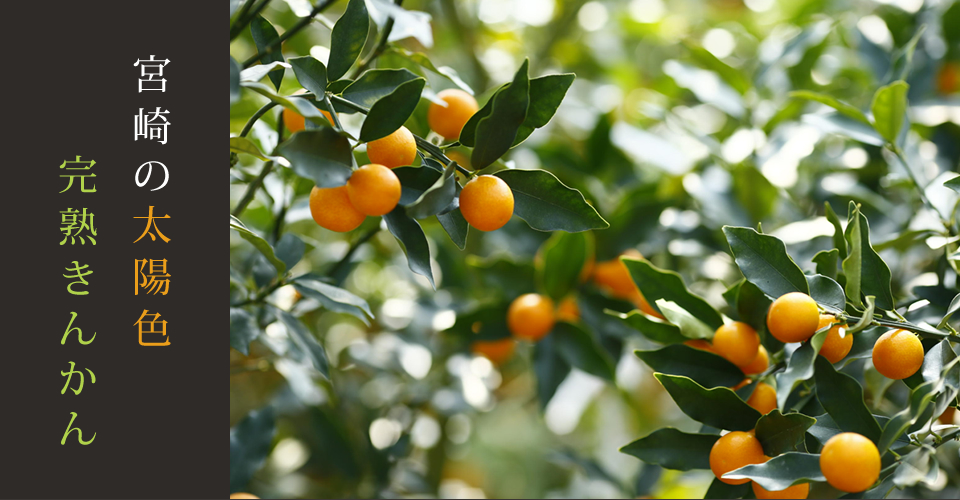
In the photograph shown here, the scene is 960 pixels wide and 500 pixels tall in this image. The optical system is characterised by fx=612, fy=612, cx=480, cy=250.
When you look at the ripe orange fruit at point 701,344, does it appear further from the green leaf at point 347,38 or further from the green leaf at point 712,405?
the green leaf at point 347,38

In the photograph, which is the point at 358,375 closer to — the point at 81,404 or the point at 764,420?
the point at 81,404

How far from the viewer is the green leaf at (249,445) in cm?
71

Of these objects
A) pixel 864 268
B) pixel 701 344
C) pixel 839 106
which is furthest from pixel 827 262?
pixel 839 106

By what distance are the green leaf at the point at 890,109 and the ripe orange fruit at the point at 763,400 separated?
35cm

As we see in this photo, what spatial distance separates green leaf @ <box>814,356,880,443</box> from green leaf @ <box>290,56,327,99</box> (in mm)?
426

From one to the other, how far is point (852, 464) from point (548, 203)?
10.8 inches

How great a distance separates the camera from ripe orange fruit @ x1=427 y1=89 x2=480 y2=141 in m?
0.56

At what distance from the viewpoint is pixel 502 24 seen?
147 cm

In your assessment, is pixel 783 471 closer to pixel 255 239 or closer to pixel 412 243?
pixel 412 243

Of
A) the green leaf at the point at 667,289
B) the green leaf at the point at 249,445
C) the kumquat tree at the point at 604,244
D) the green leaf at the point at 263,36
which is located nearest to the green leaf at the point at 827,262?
the kumquat tree at the point at 604,244

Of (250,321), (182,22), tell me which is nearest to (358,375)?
(250,321)

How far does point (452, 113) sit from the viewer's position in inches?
22.1

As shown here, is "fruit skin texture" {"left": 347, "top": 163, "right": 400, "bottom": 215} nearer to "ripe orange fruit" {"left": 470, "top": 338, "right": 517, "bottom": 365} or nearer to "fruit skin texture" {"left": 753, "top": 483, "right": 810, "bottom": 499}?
"fruit skin texture" {"left": 753, "top": 483, "right": 810, "bottom": 499}

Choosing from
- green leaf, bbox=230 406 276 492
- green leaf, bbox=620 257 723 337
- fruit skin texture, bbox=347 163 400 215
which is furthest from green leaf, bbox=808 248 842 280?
green leaf, bbox=230 406 276 492
